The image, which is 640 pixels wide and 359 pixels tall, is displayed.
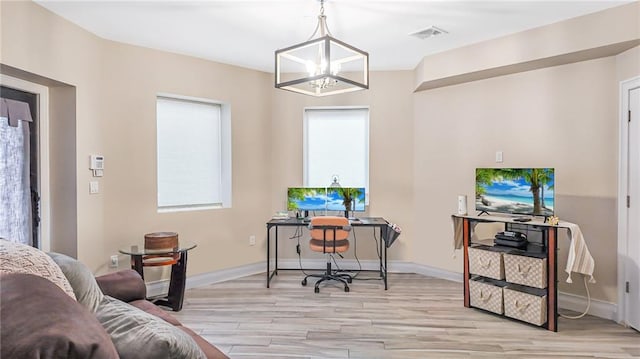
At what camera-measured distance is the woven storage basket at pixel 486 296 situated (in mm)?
3199

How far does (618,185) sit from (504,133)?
3.65 ft

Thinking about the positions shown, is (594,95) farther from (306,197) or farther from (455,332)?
(306,197)

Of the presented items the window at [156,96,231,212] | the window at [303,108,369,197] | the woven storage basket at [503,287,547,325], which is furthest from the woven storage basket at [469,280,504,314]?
the window at [156,96,231,212]

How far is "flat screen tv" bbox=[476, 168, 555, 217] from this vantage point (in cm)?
308

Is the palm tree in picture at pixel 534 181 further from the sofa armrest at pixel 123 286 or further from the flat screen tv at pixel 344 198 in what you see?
the sofa armrest at pixel 123 286

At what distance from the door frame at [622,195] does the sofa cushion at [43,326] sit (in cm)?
380

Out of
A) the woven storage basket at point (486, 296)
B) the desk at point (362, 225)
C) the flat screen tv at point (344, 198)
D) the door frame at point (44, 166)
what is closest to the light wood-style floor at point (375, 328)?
the woven storage basket at point (486, 296)

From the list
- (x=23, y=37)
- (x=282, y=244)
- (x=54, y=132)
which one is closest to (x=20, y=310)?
(x=23, y=37)

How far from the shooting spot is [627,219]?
304 cm

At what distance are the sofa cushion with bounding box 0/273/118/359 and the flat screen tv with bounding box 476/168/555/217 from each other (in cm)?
326

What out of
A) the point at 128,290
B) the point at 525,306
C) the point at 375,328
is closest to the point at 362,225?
the point at 375,328

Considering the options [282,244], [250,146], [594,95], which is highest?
[594,95]

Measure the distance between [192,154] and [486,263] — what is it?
338cm

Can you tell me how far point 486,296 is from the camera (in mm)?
3275
